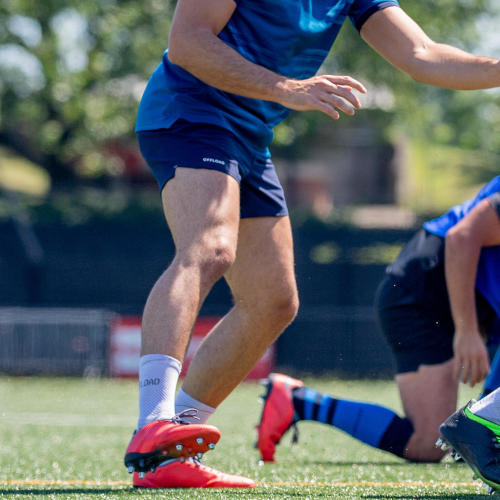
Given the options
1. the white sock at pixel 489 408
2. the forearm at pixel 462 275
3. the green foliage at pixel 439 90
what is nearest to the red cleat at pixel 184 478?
the white sock at pixel 489 408

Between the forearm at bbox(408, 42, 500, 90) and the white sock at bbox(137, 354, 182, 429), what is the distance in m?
1.30

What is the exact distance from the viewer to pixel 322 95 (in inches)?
105

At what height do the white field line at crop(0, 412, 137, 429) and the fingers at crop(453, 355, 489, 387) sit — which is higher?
the fingers at crop(453, 355, 489, 387)

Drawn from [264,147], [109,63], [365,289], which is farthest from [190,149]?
[109,63]

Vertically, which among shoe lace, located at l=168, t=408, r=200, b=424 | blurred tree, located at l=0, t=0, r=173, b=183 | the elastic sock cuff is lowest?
shoe lace, located at l=168, t=408, r=200, b=424

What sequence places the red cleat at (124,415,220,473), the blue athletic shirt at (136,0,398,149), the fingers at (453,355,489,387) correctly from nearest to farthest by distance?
the red cleat at (124,415,220,473) < the blue athletic shirt at (136,0,398,149) < the fingers at (453,355,489,387)

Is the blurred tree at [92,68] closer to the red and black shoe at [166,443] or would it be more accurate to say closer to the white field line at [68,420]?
the white field line at [68,420]

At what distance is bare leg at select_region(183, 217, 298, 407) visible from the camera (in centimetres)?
320

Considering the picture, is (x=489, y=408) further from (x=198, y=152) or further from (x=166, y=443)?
(x=198, y=152)

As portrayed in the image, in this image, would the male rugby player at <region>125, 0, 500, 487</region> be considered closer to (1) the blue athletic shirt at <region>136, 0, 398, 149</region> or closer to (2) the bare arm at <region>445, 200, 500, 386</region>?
(1) the blue athletic shirt at <region>136, 0, 398, 149</region>

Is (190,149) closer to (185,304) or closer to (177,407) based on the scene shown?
(185,304)

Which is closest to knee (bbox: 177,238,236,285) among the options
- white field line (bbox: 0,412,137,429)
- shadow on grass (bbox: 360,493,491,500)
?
shadow on grass (bbox: 360,493,491,500)

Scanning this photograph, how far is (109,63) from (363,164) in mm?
16210

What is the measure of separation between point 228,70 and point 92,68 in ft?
58.7
